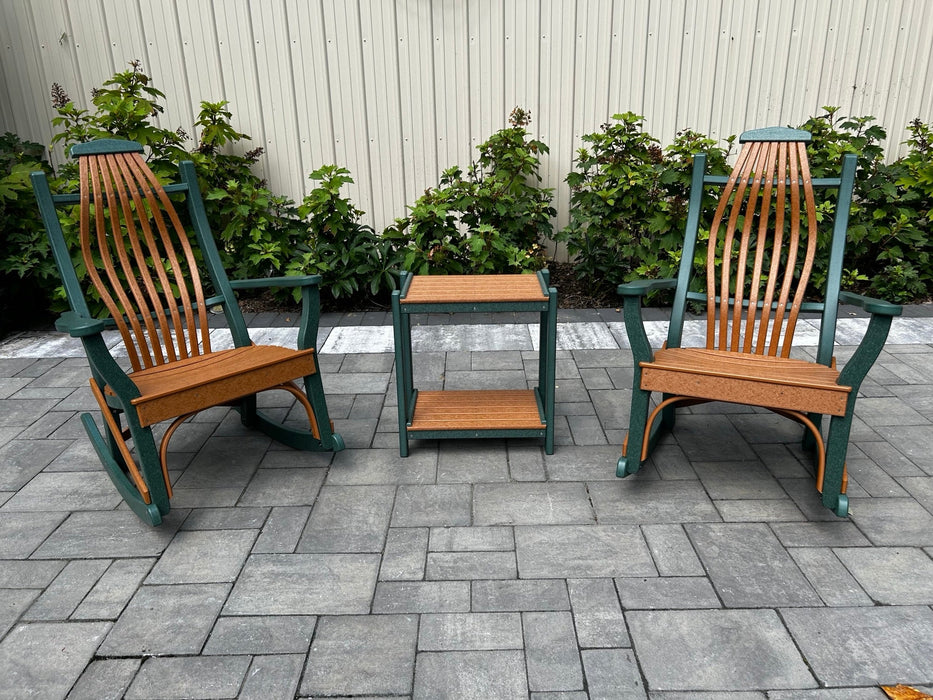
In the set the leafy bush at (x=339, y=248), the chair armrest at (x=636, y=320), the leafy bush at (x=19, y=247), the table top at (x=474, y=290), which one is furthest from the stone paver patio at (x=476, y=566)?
the leafy bush at (x=339, y=248)

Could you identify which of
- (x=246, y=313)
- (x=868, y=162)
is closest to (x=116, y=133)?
(x=246, y=313)

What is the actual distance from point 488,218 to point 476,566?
9.82 ft

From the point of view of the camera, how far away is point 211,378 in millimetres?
2283

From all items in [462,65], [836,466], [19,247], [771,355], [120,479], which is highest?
[462,65]

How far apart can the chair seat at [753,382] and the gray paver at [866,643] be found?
2.00 ft

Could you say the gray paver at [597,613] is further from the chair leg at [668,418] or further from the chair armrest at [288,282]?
the chair armrest at [288,282]

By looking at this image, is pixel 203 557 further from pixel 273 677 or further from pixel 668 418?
pixel 668 418

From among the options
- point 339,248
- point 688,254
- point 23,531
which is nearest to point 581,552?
point 688,254

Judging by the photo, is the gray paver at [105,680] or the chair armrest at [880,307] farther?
the chair armrest at [880,307]

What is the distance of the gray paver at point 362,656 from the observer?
1.62 meters

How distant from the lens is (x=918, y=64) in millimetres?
4613

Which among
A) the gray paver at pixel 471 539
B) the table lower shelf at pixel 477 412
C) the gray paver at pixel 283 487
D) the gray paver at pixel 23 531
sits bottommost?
the gray paver at pixel 283 487

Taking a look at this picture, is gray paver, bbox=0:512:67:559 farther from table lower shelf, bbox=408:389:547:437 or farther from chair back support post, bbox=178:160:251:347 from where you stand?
table lower shelf, bbox=408:389:547:437

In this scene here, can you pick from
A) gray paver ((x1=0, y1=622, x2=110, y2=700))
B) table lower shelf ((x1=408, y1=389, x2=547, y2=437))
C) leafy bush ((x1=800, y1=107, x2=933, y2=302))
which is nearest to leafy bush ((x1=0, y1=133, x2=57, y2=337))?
table lower shelf ((x1=408, y1=389, x2=547, y2=437))
